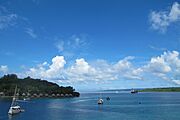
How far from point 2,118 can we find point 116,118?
167ft

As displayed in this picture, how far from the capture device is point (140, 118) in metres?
131

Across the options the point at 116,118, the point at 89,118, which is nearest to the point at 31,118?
the point at 89,118

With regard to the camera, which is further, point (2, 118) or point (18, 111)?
point (18, 111)

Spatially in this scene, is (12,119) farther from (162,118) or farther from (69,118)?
(162,118)

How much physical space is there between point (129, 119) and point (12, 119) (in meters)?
50.8

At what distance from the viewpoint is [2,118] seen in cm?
13362

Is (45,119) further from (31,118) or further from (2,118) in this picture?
(2,118)

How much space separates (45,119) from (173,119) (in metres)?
54.8

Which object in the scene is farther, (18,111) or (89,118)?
(18,111)

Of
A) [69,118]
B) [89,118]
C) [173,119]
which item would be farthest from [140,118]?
[69,118]

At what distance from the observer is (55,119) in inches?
5044

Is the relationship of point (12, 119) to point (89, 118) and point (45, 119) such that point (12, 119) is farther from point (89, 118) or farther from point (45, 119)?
point (89, 118)

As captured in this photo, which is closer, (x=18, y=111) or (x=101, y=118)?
(x=101, y=118)

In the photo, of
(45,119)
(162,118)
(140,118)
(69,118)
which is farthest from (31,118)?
(162,118)
